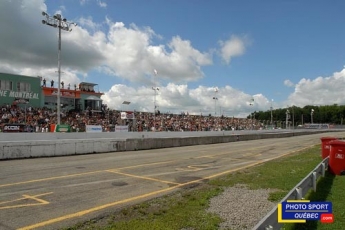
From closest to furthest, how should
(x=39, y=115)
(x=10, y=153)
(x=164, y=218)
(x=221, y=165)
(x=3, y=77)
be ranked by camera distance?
(x=164, y=218) < (x=221, y=165) < (x=10, y=153) < (x=39, y=115) < (x=3, y=77)

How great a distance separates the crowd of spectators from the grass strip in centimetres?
2598

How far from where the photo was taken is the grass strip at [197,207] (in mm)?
5914

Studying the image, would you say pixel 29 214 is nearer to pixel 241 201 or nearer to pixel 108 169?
pixel 241 201

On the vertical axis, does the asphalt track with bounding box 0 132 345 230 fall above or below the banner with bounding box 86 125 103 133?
below

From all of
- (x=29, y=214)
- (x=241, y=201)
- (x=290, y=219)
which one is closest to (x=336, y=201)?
(x=241, y=201)

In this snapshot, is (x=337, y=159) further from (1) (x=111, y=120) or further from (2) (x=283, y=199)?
(1) (x=111, y=120)

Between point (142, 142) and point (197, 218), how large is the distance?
1885 cm

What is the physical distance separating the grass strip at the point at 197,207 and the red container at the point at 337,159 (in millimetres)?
715

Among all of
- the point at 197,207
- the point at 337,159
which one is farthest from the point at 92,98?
the point at 197,207

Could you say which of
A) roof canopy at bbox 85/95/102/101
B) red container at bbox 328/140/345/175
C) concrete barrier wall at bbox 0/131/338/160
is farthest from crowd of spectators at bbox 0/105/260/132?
red container at bbox 328/140/345/175

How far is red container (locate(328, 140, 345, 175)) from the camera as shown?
11750 mm

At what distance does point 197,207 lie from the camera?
7.23 meters

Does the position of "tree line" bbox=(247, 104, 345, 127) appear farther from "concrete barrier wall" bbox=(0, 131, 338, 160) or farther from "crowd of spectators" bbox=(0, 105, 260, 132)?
"concrete barrier wall" bbox=(0, 131, 338, 160)

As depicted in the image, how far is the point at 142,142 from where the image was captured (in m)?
25.0
